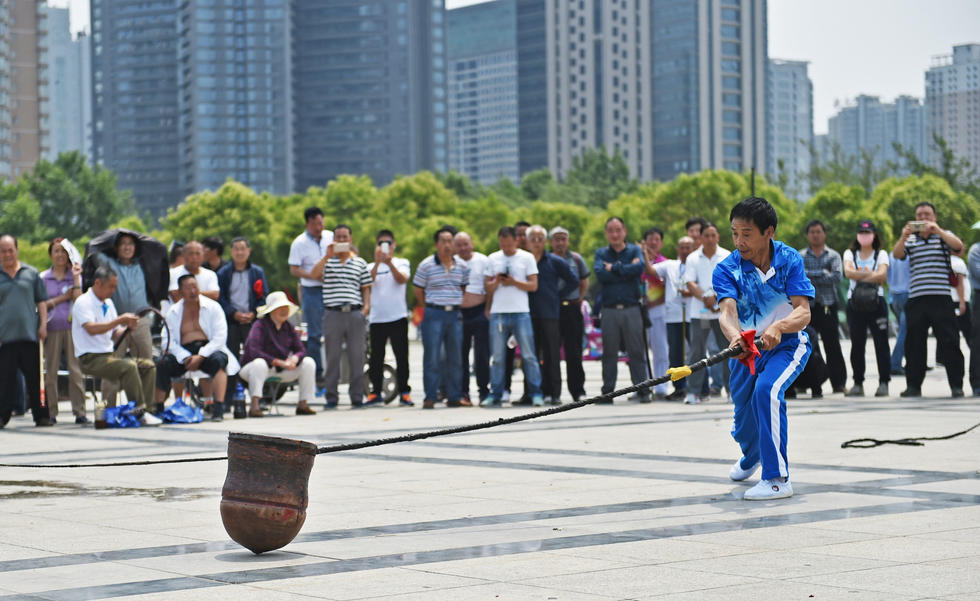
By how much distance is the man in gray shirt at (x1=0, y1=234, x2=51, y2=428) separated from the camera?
580 inches

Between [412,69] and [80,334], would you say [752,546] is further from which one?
[412,69]

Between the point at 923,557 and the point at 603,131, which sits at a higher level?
the point at 603,131

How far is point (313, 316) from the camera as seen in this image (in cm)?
1703

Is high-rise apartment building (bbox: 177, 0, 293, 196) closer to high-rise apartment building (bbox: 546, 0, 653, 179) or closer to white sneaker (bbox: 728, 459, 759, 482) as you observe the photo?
high-rise apartment building (bbox: 546, 0, 653, 179)

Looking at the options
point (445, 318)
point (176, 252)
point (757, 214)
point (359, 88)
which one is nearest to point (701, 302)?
point (445, 318)

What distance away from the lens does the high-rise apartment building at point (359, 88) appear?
192625mm

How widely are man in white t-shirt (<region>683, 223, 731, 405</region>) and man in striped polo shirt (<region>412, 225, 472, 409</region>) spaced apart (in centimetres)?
251

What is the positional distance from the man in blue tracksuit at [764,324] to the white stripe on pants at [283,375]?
7840 millimetres

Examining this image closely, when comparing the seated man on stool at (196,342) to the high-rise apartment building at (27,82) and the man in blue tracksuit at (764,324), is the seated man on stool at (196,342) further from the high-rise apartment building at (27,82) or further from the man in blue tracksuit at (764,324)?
the high-rise apartment building at (27,82)

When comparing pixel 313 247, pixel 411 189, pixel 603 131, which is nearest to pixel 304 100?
pixel 603 131

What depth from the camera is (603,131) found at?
617 ft

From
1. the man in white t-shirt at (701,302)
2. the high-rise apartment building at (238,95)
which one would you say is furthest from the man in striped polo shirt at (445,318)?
the high-rise apartment building at (238,95)

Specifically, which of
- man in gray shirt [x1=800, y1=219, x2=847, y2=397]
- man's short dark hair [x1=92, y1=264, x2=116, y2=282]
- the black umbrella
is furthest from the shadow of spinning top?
man in gray shirt [x1=800, y1=219, x2=847, y2=397]

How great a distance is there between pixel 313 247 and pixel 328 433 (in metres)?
4.86
